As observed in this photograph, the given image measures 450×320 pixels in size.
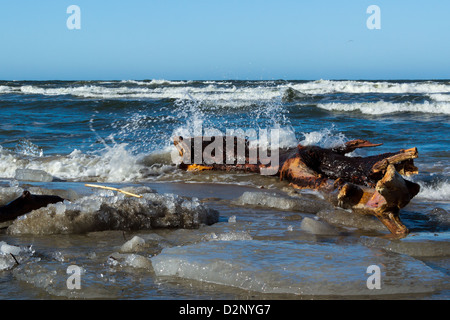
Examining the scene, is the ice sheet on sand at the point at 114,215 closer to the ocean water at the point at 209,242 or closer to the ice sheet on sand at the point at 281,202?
the ocean water at the point at 209,242

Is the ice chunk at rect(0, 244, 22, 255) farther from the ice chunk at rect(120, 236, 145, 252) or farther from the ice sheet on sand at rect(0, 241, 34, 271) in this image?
the ice chunk at rect(120, 236, 145, 252)

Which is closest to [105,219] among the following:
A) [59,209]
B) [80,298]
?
[59,209]

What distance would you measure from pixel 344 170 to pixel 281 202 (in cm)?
85

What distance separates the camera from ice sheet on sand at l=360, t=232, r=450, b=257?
2.70 metres

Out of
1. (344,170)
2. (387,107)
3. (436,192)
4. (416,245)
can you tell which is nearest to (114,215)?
(416,245)

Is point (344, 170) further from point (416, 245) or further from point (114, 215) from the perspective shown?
point (114, 215)

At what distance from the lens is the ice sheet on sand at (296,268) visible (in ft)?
7.06

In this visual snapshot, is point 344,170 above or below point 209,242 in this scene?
above

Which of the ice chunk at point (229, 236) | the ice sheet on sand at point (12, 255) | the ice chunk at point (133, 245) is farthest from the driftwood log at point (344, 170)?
the ice sheet on sand at point (12, 255)

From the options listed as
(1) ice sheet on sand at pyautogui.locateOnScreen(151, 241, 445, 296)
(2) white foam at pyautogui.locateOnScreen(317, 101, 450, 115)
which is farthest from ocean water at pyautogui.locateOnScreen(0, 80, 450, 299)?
(2) white foam at pyautogui.locateOnScreen(317, 101, 450, 115)

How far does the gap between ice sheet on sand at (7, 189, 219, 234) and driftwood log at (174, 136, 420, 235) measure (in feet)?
3.29

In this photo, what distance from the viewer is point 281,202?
397cm

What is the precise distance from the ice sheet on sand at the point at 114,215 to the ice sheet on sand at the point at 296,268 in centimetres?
68
